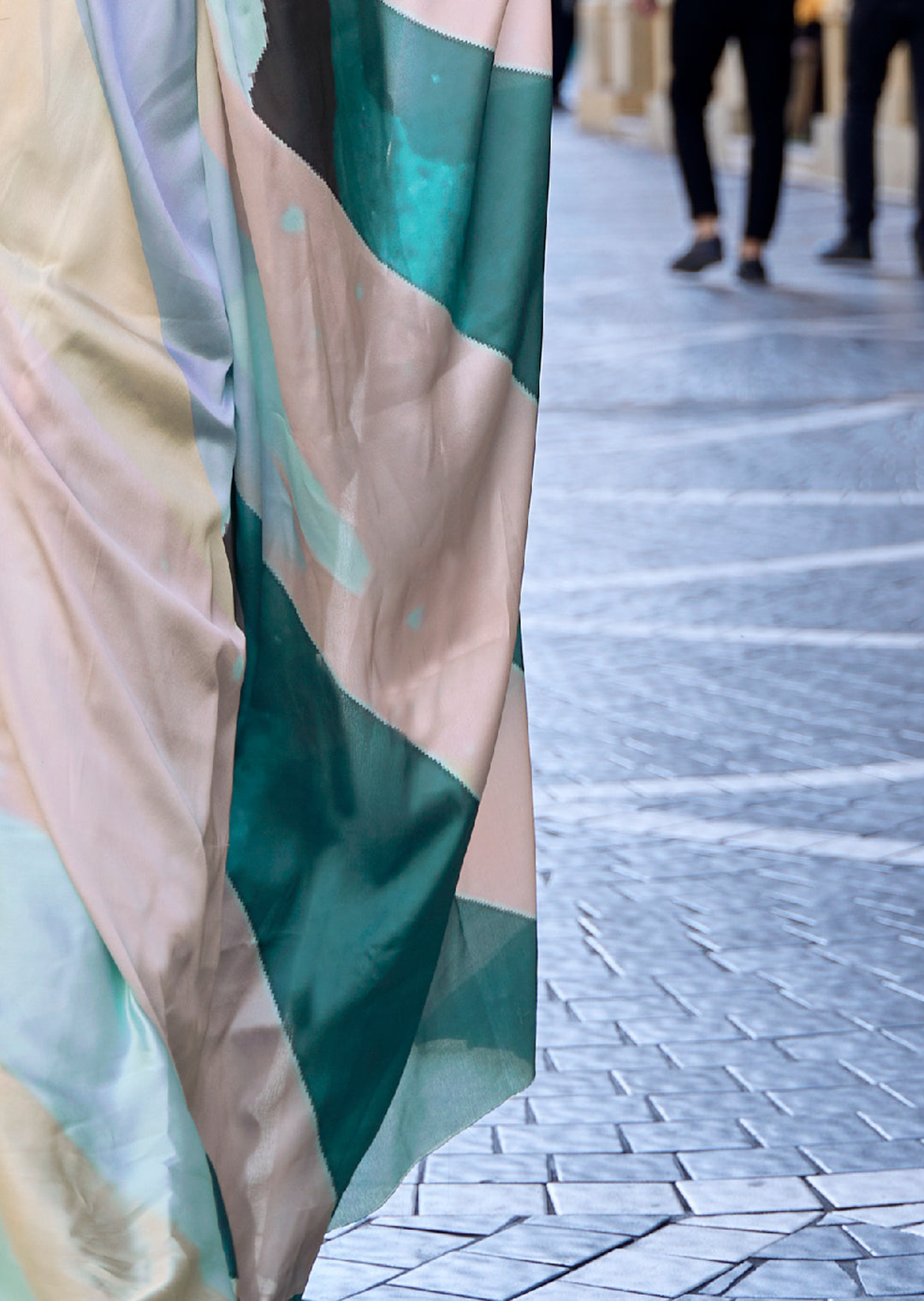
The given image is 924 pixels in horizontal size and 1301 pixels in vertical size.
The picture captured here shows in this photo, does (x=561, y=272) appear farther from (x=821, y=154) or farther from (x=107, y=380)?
(x=107, y=380)

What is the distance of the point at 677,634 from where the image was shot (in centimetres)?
520

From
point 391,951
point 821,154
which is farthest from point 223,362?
point 821,154

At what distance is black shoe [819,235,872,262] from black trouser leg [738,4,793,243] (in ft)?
2.58

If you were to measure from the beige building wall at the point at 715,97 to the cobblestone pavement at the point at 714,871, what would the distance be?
466 cm

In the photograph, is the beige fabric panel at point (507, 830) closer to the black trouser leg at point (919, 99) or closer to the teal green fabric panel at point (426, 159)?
the teal green fabric panel at point (426, 159)

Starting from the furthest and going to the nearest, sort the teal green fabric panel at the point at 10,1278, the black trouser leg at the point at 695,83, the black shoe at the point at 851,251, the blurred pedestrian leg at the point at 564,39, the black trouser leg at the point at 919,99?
1. the blurred pedestrian leg at the point at 564,39
2. the black shoe at the point at 851,251
3. the black trouser leg at the point at 695,83
4. the black trouser leg at the point at 919,99
5. the teal green fabric panel at the point at 10,1278

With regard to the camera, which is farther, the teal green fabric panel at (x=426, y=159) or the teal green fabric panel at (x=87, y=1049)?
the teal green fabric panel at (x=426, y=159)

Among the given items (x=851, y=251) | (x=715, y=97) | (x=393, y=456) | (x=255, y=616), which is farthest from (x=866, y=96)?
(x=255, y=616)

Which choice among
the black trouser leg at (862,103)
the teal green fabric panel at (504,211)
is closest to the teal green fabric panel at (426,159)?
the teal green fabric panel at (504,211)

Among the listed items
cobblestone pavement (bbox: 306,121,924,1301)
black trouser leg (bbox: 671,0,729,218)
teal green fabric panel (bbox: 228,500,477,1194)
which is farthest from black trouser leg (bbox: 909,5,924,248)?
teal green fabric panel (bbox: 228,500,477,1194)

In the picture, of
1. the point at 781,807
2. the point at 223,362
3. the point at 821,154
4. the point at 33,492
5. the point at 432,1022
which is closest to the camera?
the point at 33,492

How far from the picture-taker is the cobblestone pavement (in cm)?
263

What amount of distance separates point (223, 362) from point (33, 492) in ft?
0.78

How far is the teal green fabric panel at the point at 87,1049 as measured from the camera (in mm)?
1843
